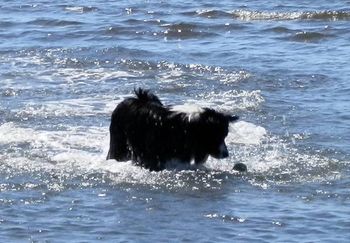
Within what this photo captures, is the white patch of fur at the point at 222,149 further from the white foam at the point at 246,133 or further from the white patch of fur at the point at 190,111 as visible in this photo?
the white foam at the point at 246,133

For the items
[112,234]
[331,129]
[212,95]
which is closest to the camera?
[112,234]

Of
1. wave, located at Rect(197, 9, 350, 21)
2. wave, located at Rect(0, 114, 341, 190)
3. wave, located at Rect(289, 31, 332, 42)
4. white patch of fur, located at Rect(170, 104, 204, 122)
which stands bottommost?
wave, located at Rect(0, 114, 341, 190)

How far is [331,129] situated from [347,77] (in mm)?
2704

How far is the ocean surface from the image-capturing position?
976 cm

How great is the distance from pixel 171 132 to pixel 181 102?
2.84m

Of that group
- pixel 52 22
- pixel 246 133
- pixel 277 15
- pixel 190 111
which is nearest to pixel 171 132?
pixel 190 111

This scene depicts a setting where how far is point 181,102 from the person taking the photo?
1437 cm

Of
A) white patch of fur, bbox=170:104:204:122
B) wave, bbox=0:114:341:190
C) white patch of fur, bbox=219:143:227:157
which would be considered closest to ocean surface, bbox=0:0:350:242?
wave, bbox=0:114:341:190

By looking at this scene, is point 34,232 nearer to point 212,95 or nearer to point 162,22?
point 212,95

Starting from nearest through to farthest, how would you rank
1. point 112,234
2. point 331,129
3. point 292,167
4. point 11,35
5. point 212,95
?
point 112,234 < point 292,167 < point 331,129 < point 212,95 < point 11,35

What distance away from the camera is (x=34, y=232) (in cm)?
946

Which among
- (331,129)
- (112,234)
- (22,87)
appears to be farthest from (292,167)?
(22,87)

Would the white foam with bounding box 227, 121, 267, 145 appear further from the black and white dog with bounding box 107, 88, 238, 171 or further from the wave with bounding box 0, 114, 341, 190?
the black and white dog with bounding box 107, 88, 238, 171

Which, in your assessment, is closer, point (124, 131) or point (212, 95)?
point (124, 131)
